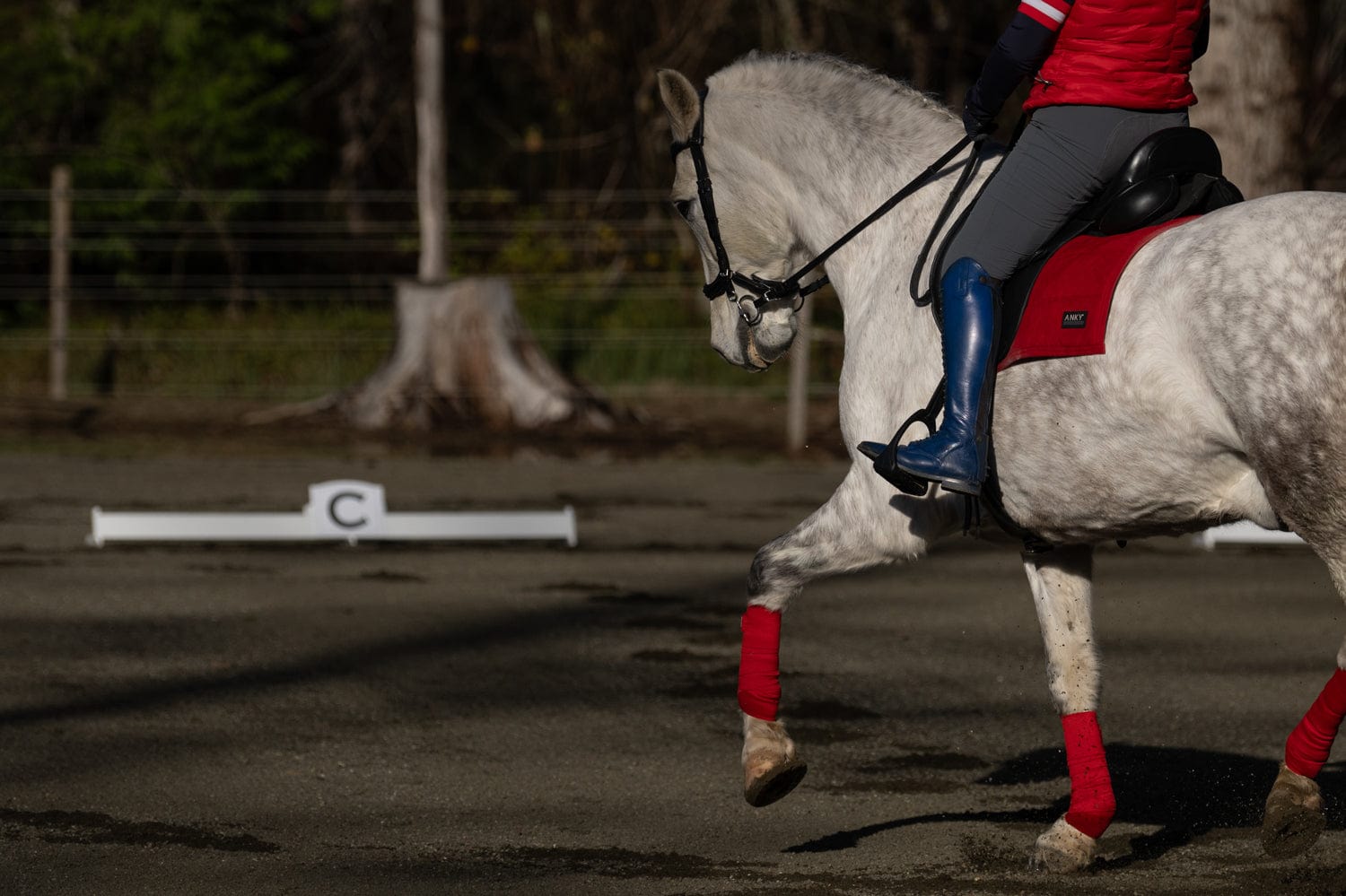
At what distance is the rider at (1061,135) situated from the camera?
16.1 ft

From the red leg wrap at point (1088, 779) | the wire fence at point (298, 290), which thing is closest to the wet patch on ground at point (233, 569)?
the red leg wrap at point (1088, 779)

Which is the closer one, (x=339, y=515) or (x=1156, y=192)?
(x=1156, y=192)

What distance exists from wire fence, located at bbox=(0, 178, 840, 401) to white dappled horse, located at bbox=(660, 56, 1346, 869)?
11.6 m

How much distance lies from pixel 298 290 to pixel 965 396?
61.6 ft

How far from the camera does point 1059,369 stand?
476 centimetres

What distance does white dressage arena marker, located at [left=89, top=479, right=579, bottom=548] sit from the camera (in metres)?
10.7

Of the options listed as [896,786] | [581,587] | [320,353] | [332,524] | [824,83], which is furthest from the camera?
[320,353]

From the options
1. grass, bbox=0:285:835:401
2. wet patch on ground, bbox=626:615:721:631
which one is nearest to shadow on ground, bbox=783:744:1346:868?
wet patch on ground, bbox=626:615:721:631

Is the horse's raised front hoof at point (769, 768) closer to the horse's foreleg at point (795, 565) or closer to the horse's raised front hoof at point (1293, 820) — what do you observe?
the horse's foreleg at point (795, 565)

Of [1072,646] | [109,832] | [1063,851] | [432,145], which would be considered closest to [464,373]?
[432,145]

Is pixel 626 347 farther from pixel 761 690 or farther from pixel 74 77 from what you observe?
pixel 761 690

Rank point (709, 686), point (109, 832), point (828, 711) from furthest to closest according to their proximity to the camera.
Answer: point (709, 686) < point (828, 711) < point (109, 832)

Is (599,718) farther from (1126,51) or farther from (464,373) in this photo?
(464,373)

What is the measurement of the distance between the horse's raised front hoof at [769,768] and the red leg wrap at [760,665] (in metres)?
0.09
